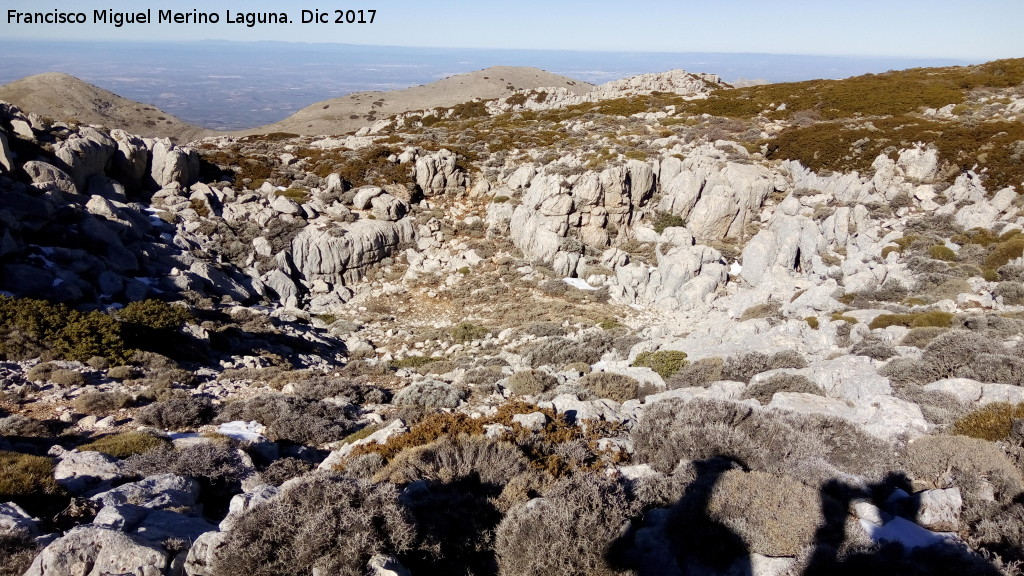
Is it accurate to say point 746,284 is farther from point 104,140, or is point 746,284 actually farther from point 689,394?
point 104,140

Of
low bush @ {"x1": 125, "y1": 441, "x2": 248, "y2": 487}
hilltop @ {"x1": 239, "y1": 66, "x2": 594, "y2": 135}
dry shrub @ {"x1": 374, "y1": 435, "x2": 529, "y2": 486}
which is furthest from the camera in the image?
hilltop @ {"x1": 239, "y1": 66, "x2": 594, "y2": 135}

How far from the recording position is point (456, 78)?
313 feet

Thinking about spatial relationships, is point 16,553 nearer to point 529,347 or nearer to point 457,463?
point 457,463

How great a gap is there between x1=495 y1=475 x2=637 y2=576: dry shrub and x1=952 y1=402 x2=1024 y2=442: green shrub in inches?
240

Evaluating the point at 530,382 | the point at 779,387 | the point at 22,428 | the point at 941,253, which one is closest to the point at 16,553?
the point at 22,428

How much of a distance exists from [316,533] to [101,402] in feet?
28.3

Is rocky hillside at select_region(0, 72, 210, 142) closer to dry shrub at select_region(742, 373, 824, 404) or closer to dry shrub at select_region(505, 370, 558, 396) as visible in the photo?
dry shrub at select_region(505, 370, 558, 396)

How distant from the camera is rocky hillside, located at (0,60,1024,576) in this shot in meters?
5.23

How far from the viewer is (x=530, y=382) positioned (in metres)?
12.9

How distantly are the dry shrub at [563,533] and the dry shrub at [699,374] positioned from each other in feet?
22.1

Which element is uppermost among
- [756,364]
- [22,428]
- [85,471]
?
[756,364]

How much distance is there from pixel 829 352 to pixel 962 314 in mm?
4742

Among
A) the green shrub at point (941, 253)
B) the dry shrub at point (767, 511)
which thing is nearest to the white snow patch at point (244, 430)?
the dry shrub at point (767, 511)

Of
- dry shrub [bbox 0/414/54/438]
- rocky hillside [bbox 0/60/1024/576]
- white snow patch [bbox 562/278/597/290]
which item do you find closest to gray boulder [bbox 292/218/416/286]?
rocky hillside [bbox 0/60/1024/576]
